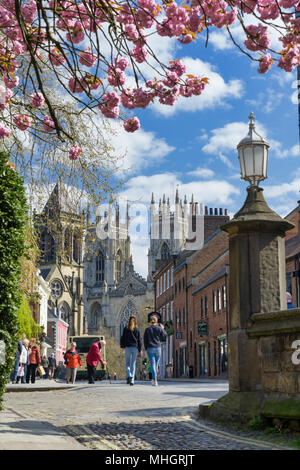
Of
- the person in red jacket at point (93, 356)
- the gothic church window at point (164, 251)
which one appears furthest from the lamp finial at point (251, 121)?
the gothic church window at point (164, 251)

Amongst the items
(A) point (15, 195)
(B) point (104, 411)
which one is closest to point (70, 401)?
(B) point (104, 411)

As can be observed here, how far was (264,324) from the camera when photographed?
8039 millimetres

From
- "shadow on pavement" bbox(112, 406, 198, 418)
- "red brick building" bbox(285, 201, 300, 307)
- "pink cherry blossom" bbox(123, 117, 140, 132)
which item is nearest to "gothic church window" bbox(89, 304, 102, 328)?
"red brick building" bbox(285, 201, 300, 307)

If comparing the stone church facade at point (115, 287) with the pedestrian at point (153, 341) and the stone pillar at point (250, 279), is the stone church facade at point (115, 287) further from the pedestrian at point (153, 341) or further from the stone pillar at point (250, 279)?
the stone pillar at point (250, 279)

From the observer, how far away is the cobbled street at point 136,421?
6676 millimetres

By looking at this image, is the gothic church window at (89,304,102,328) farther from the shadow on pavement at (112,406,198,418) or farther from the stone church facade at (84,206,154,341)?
the shadow on pavement at (112,406,198,418)

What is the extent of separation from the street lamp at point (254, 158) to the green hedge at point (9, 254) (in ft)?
10.6

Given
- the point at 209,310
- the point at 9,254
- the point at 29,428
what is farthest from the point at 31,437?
the point at 209,310

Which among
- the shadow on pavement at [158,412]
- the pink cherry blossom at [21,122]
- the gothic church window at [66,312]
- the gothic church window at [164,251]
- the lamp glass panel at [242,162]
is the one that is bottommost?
the shadow on pavement at [158,412]

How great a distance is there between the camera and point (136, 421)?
870cm

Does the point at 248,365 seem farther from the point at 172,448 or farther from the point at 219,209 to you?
the point at 219,209

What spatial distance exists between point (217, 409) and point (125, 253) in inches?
5315

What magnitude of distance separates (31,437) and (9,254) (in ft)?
9.63

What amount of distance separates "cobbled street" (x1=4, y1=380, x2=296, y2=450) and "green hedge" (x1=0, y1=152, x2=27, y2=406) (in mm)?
1088
